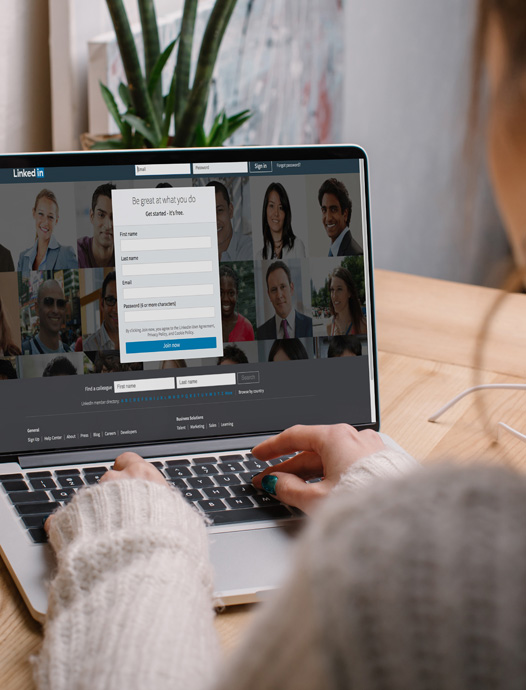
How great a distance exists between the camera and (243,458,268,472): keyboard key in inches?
28.0

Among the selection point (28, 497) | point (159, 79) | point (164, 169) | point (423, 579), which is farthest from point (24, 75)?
point (423, 579)

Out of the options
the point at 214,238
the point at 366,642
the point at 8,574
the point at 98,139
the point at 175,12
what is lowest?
the point at 8,574

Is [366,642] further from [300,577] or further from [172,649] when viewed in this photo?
[172,649]

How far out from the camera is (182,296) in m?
0.75

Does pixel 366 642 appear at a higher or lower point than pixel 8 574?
higher

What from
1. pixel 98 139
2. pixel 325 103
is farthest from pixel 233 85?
pixel 98 139

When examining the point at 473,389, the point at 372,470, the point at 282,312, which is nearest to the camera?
the point at 372,470

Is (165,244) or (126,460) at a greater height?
(165,244)

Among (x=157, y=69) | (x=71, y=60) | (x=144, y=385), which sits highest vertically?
(x=71, y=60)

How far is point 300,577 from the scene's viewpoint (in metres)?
0.23

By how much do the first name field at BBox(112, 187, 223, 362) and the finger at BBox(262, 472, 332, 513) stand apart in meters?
0.18

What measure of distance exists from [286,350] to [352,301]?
0.09 metres

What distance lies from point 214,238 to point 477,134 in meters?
0.44

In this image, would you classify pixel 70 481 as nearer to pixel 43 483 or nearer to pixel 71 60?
pixel 43 483
